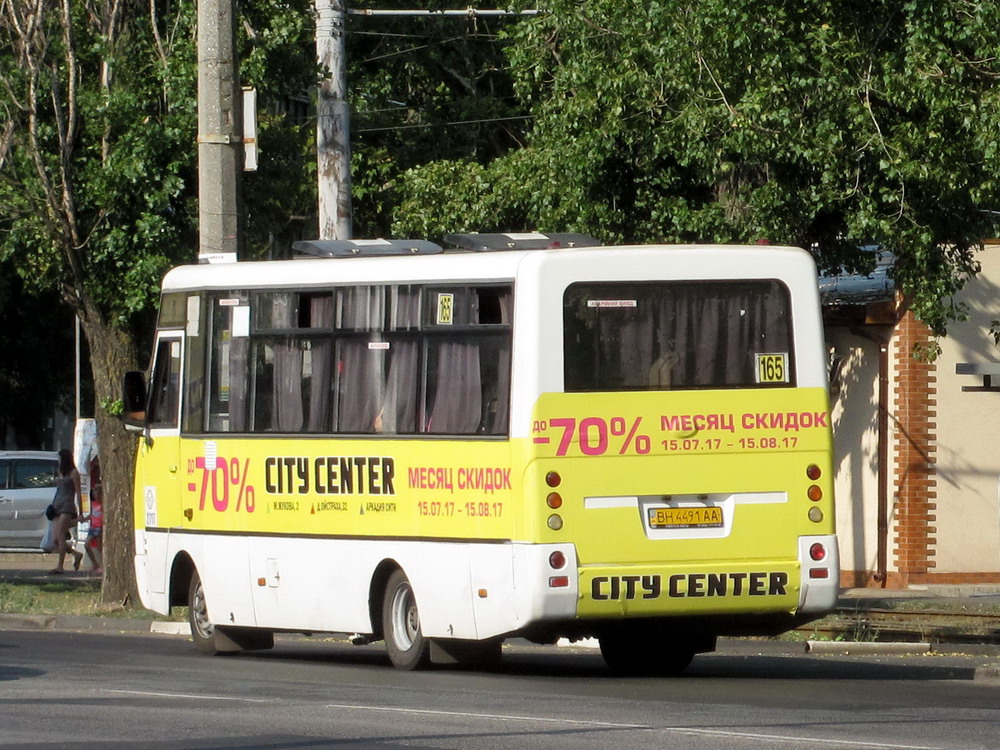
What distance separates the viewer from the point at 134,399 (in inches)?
659

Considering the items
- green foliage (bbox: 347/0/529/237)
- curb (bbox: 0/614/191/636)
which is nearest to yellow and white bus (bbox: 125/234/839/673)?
curb (bbox: 0/614/191/636)

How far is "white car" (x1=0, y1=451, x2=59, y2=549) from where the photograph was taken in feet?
116

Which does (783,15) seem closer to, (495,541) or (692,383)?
(692,383)

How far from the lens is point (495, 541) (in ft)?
43.6

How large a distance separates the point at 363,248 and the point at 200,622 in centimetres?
331

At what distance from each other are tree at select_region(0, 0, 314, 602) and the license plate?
8570mm

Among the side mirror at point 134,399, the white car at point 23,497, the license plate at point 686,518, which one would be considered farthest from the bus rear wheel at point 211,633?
the white car at point 23,497

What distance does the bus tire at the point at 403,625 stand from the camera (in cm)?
1420

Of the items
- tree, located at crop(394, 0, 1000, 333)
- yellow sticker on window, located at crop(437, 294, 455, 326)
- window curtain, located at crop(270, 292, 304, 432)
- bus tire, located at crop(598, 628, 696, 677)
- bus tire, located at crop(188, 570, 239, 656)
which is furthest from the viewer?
tree, located at crop(394, 0, 1000, 333)

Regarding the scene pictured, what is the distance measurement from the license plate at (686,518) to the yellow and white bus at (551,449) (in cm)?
1

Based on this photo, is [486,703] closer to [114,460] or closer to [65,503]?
[114,460]

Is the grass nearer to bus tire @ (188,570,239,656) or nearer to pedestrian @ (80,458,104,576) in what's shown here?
pedestrian @ (80,458,104,576)

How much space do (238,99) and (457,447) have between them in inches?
231

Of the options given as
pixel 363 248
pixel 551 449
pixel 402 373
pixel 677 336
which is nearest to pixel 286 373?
pixel 363 248
